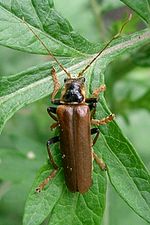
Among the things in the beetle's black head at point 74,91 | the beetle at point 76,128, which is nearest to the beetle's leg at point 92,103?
the beetle at point 76,128

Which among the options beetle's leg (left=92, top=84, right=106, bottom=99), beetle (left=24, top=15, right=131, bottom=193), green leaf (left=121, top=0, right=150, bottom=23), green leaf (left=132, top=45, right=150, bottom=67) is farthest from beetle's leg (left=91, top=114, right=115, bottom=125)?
green leaf (left=132, top=45, right=150, bottom=67)

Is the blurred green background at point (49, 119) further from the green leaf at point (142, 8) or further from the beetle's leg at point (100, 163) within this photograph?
the beetle's leg at point (100, 163)

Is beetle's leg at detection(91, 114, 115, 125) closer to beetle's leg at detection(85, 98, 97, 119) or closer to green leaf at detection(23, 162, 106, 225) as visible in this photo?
beetle's leg at detection(85, 98, 97, 119)

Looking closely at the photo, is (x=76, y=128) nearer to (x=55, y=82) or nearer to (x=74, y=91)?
(x=74, y=91)

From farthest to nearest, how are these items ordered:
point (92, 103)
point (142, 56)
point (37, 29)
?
1. point (142, 56)
2. point (92, 103)
3. point (37, 29)

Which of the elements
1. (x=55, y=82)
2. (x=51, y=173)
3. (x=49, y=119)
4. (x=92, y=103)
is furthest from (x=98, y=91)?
(x=49, y=119)

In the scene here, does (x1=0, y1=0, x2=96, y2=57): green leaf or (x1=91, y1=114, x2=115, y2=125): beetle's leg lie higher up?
(x1=0, y1=0, x2=96, y2=57): green leaf
